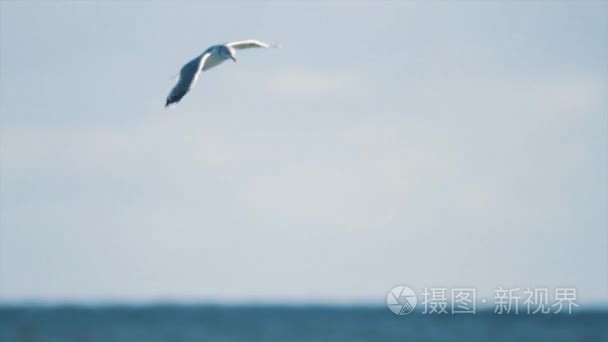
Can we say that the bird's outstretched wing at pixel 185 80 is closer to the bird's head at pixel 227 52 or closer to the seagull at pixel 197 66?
the seagull at pixel 197 66

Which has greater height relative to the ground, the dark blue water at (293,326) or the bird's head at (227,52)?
the dark blue water at (293,326)

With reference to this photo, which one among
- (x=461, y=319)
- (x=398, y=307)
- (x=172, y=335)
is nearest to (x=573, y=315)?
(x=461, y=319)

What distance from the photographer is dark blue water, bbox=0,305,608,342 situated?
44.7 m

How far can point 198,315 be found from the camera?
61.7 metres

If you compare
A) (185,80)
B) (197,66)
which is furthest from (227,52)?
(185,80)

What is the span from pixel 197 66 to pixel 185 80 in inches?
12.0

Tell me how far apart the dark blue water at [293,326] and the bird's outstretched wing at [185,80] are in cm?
2550

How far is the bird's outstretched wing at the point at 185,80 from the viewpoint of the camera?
57.9ft

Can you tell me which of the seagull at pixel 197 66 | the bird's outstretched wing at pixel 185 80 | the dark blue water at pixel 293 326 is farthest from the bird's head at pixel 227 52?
the dark blue water at pixel 293 326

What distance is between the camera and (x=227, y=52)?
1852cm

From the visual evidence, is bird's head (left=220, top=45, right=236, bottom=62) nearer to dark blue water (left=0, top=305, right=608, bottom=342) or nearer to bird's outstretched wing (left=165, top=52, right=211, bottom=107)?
bird's outstretched wing (left=165, top=52, right=211, bottom=107)

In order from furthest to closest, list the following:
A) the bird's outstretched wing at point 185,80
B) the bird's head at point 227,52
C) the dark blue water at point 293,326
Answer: the dark blue water at point 293,326, the bird's head at point 227,52, the bird's outstretched wing at point 185,80

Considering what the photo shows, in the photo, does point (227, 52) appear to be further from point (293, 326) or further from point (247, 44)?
point (293, 326)

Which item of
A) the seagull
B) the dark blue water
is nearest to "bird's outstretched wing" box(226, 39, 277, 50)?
the seagull
